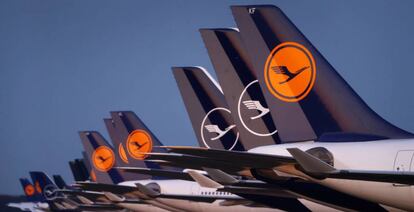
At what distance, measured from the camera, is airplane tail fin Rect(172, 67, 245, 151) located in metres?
24.4

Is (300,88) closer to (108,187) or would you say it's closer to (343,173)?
(343,173)

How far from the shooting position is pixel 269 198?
18672mm

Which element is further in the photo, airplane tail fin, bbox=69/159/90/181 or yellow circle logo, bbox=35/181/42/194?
yellow circle logo, bbox=35/181/42/194

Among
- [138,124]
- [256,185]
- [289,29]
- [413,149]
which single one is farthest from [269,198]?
[138,124]

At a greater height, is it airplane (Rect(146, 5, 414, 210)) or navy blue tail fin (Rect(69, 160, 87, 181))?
navy blue tail fin (Rect(69, 160, 87, 181))

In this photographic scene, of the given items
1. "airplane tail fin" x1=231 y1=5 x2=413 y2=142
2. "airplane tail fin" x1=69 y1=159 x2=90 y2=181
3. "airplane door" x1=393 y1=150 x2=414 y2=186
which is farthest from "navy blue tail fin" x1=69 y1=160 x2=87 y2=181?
"airplane door" x1=393 y1=150 x2=414 y2=186

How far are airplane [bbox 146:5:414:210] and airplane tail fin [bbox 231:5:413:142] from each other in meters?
0.02

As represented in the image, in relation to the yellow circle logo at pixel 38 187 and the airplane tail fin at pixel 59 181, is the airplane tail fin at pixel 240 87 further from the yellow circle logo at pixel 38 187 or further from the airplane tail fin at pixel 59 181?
the yellow circle logo at pixel 38 187

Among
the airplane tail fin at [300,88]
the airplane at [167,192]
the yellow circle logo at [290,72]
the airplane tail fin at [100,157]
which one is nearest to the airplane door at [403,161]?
the airplane tail fin at [300,88]

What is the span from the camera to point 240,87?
1945 cm

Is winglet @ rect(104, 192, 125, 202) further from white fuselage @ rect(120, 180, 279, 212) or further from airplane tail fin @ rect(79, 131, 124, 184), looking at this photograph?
airplane tail fin @ rect(79, 131, 124, 184)

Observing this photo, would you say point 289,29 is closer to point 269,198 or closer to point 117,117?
point 269,198

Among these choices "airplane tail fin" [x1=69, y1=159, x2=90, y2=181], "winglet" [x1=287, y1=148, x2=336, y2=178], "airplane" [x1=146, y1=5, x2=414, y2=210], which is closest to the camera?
"winglet" [x1=287, y1=148, x2=336, y2=178]

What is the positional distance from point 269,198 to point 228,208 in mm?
6593
